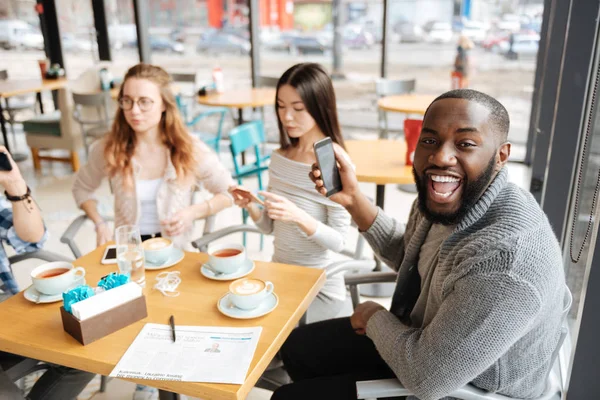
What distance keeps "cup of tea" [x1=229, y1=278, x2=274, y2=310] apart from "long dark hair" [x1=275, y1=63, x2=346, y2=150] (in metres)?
0.77

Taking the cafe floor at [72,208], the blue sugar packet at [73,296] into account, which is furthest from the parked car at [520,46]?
the blue sugar packet at [73,296]

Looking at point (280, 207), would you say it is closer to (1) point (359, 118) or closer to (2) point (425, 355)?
(2) point (425, 355)

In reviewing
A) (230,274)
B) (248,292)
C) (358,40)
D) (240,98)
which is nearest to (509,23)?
(358,40)

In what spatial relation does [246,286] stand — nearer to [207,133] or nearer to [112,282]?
[112,282]

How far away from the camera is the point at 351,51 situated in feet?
18.9

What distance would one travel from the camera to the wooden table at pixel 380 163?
7.72ft

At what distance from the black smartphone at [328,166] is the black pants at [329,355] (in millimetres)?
467

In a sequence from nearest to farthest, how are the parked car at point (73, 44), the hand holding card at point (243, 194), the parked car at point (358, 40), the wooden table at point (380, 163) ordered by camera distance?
the hand holding card at point (243, 194), the wooden table at point (380, 163), the parked car at point (358, 40), the parked car at point (73, 44)

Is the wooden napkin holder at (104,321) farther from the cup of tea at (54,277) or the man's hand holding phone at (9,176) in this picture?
the man's hand holding phone at (9,176)

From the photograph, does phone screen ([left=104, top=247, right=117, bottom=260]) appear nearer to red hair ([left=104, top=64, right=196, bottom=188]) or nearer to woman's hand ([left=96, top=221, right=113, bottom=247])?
woman's hand ([left=96, top=221, right=113, bottom=247])

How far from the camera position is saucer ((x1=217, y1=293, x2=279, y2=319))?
126 centimetres

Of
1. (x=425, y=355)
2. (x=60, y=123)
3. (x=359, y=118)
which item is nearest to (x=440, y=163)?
(x=425, y=355)

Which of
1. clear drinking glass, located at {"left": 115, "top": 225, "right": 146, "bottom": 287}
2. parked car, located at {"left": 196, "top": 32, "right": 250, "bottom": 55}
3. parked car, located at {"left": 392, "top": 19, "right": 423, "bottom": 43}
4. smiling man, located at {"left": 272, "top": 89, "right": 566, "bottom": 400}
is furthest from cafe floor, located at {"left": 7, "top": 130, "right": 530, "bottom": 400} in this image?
parked car, located at {"left": 392, "top": 19, "right": 423, "bottom": 43}

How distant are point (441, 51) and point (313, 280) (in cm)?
484
